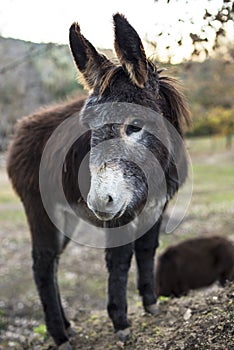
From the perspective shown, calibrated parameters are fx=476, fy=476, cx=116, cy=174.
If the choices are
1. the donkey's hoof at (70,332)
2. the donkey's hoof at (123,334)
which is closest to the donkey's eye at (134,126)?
the donkey's hoof at (123,334)

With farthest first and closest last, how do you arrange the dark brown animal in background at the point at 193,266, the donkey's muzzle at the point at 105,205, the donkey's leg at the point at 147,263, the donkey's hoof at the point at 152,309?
the dark brown animal in background at the point at 193,266 → the donkey's hoof at the point at 152,309 → the donkey's leg at the point at 147,263 → the donkey's muzzle at the point at 105,205

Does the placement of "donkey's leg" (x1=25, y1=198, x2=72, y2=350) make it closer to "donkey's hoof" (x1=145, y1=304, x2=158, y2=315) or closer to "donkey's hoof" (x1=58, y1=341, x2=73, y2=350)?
"donkey's hoof" (x1=58, y1=341, x2=73, y2=350)

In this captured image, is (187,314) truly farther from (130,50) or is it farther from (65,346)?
(130,50)

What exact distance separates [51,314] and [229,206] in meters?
12.7

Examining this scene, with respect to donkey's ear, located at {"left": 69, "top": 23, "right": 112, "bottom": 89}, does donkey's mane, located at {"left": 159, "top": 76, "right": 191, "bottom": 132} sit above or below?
below

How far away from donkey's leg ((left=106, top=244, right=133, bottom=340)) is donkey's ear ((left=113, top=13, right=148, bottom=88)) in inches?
66.6

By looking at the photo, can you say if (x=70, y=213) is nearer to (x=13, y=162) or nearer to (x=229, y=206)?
(x=13, y=162)

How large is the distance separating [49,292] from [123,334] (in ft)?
2.94

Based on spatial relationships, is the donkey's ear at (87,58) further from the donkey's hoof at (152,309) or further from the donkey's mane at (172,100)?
the donkey's hoof at (152,309)

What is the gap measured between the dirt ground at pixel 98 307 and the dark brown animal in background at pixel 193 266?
0.89ft

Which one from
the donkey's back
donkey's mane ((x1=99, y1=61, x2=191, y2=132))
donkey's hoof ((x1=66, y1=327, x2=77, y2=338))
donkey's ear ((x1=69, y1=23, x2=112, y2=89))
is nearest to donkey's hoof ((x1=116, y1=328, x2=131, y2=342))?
donkey's hoof ((x1=66, y1=327, x2=77, y2=338))

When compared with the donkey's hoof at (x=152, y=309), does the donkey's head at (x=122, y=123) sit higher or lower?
higher

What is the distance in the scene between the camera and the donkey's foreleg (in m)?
4.96

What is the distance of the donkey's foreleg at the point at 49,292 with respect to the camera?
4.96 meters
